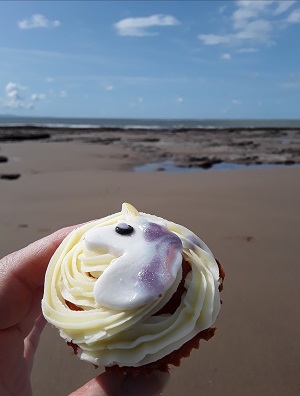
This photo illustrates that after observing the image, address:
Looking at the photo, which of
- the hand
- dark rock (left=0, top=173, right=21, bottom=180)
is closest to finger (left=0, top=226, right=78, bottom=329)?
the hand

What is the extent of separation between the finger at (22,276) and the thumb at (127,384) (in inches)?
28.3

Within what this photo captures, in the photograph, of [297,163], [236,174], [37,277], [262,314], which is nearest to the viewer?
[37,277]

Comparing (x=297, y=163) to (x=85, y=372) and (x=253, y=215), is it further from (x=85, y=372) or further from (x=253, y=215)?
(x=85, y=372)

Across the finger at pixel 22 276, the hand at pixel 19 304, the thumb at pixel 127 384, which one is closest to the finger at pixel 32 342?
the hand at pixel 19 304

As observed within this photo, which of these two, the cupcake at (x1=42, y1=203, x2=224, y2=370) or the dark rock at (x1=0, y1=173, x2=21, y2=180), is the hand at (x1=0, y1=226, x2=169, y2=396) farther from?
the dark rock at (x1=0, y1=173, x2=21, y2=180)

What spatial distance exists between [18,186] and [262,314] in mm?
5237

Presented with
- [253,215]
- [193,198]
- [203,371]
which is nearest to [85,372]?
[203,371]

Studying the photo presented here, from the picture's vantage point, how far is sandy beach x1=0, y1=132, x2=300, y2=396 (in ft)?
9.23

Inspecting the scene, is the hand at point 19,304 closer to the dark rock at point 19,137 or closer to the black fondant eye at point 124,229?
the black fondant eye at point 124,229

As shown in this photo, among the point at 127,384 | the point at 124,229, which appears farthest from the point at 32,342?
the point at 124,229

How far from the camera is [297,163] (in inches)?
430

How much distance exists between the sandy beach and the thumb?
0.88 metres

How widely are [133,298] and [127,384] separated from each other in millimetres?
476

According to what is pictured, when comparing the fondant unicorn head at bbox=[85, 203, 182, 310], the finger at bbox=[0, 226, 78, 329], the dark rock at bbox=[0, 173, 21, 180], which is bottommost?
the dark rock at bbox=[0, 173, 21, 180]
